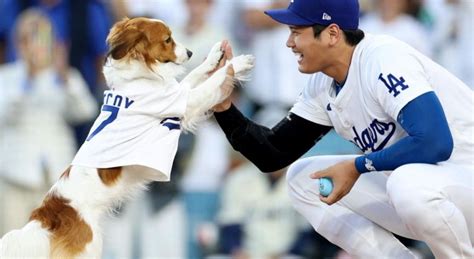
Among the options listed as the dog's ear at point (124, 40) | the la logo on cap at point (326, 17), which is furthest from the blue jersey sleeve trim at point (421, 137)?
the dog's ear at point (124, 40)

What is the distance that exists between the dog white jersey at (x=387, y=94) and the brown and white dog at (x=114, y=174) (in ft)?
2.03

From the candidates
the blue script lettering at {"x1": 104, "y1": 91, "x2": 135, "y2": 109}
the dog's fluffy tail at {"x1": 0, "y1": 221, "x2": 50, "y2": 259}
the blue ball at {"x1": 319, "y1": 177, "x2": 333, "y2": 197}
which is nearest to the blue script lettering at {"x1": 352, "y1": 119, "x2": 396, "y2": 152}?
the blue ball at {"x1": 319, "y1": 177, "x2": 333, "y2": 197}

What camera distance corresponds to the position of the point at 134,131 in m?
4.47

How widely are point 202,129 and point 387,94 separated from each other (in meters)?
3.50

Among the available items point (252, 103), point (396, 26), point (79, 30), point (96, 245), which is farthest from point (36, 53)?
point (96, 245)

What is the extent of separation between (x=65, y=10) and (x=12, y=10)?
40cm

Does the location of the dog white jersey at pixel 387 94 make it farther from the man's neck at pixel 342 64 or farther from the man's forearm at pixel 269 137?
the man's forearm at pixel 269 137

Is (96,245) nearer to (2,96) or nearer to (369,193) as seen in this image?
(369,193)

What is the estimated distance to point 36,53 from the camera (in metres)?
7.52

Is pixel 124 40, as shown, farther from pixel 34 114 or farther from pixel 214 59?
pixel 34 114

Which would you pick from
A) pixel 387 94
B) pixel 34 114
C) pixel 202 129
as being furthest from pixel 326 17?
pixel 34 114

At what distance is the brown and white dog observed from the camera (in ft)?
14.4

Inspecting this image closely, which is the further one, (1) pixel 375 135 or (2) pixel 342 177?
(1) pixel 375 135

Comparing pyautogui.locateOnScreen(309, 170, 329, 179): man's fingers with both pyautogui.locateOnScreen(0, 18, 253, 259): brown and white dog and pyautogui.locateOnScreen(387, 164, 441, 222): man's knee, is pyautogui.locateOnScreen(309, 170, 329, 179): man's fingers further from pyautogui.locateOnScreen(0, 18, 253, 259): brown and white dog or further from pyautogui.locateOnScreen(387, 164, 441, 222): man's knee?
pyautogui.locateOnScreen(0, 18, 253, 259): brown and white dog
